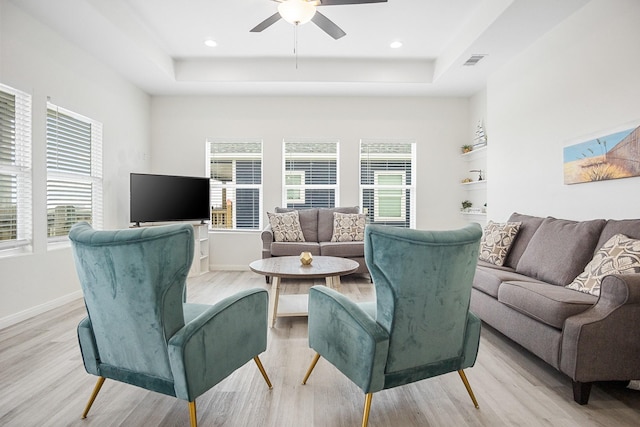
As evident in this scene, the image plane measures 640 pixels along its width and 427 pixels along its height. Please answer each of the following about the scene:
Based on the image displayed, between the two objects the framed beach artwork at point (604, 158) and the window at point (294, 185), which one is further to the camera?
the window at point (294, 185)

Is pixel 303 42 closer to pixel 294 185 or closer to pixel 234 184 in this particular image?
pixel 294 185

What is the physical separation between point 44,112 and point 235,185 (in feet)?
9.11

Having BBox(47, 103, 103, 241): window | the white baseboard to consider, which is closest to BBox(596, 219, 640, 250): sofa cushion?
the white baseboard

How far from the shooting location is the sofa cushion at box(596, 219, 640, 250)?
2.20 meters

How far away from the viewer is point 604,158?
2803 mm

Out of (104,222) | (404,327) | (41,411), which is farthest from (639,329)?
(104,222)

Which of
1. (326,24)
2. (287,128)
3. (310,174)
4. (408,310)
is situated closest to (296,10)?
(326,24)

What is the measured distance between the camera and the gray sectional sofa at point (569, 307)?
1.73 metres

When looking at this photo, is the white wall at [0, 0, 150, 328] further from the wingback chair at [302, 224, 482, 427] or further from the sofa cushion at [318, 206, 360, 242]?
the wingback chair at [302, 224, 482, 427]

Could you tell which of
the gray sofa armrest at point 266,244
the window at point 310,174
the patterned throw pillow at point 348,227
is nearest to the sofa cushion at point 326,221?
the patterned throw pillow at point 348,227

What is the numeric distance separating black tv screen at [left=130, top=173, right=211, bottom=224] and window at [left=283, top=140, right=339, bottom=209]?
1.34 m

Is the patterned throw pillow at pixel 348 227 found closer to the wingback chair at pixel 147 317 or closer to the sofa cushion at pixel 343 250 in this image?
the sofa cushion at pixel 343 250

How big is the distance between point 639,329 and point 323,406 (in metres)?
1.64

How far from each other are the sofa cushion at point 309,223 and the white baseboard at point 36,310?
109 inches
